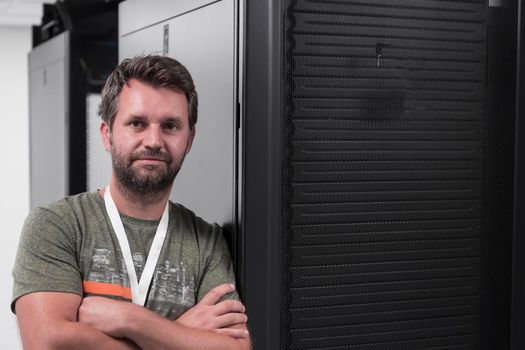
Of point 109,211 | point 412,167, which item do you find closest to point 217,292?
point 109,211

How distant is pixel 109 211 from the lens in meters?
1.42

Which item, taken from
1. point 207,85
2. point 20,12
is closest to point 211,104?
point 207,85

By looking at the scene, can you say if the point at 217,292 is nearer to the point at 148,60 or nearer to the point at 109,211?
the point at 109,211

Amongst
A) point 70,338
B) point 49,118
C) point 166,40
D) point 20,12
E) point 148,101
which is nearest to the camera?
point 70,338

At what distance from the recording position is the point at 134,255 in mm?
1400

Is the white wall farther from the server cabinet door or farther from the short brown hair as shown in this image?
the short brown hair

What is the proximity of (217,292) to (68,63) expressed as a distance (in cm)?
169

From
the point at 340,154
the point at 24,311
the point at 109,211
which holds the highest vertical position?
the point at 340,154

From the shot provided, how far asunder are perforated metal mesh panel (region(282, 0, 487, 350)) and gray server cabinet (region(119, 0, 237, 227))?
108 millimetres

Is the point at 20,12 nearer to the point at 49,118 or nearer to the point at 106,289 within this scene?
the point at 49,118

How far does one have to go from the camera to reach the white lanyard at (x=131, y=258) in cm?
139

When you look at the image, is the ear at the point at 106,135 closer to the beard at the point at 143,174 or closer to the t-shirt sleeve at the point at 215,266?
the beard at the point at 143,174

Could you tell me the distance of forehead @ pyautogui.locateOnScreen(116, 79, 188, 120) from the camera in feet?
4.54

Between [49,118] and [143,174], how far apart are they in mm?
1864
